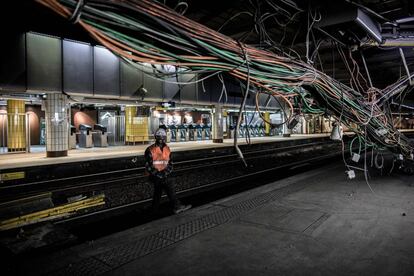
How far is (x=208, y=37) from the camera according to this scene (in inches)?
90.6

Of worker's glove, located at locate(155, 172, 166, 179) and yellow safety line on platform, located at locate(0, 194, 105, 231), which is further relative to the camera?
worker's glove, located at locate(155, 172, 166, 179)

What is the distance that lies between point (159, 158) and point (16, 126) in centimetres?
1247

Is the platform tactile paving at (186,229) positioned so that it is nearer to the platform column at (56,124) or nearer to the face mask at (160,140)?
the face mask at (160,140)

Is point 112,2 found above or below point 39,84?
below

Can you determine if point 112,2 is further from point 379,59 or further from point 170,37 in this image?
point 379,59

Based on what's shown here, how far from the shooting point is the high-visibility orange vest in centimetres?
596

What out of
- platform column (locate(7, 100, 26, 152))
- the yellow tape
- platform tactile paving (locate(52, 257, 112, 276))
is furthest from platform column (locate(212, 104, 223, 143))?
platform tactile paving (locate(52, 257, 112, 276))

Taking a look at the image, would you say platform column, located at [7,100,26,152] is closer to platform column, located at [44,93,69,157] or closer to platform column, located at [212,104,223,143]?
platform column, located at [44,93,69,157]

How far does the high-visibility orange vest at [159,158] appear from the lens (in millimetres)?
5957

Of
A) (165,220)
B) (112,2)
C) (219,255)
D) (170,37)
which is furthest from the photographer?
(165,220)

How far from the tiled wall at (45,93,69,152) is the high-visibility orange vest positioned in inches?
365

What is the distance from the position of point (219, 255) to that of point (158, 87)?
50.5 ft

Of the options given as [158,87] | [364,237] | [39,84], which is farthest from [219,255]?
Result: [158,87]

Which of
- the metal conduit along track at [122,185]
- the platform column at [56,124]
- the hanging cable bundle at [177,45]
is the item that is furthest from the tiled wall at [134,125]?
the hanging cable bundle at [177,45]
